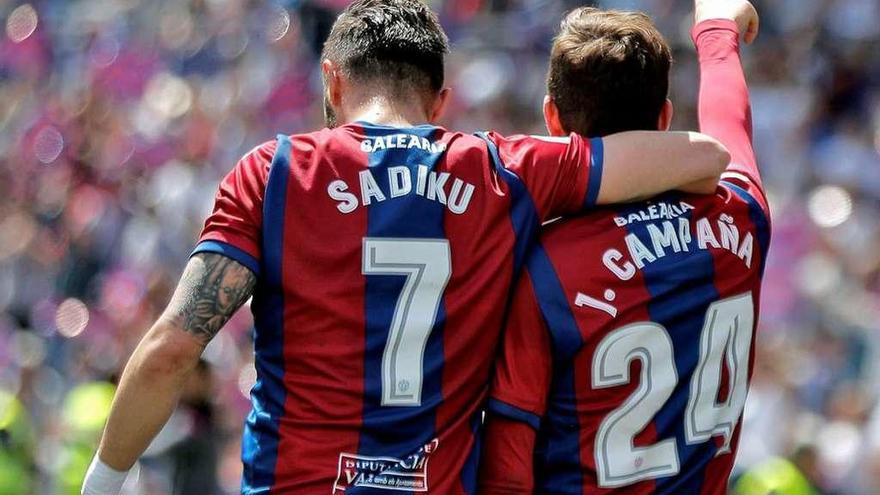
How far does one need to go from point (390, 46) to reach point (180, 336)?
0.83 m

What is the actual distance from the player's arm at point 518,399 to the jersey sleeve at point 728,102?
633 millimetres

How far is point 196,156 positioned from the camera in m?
12.1

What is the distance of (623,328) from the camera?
140 inches

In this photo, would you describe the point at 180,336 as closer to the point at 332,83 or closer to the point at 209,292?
the point at 209,292

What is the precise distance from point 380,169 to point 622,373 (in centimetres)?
70

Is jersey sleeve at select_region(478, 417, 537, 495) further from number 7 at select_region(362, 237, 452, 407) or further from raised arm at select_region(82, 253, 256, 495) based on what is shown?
raised arm at select_region(82, 253, 256, 495)

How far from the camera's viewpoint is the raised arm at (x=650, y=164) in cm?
355

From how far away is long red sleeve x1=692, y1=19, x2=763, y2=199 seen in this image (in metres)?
3.87

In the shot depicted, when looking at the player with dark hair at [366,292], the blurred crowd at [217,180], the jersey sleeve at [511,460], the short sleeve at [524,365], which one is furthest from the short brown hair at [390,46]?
the blurred crowd at [217,180]

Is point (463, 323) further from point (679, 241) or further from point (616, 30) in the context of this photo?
point (616, 30)

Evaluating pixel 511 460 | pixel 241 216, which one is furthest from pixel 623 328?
pixel 241 216

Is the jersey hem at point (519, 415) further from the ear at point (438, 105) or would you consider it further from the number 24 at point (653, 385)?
the ear at point (438, 105)

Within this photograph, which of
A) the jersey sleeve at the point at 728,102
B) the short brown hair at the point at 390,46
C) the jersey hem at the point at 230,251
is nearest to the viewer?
the jersey hem at the point at 230,251

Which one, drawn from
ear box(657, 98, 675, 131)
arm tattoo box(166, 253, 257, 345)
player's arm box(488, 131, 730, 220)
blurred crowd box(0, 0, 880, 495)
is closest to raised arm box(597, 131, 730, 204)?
player's arm box(488, 131, 730, 220)
